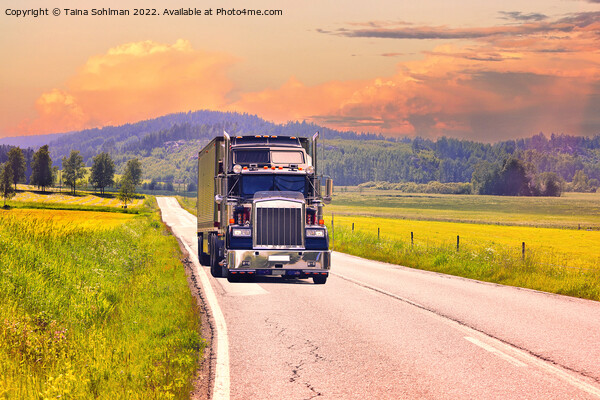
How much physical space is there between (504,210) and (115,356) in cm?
16768

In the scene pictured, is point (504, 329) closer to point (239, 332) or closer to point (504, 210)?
point (239, 332)

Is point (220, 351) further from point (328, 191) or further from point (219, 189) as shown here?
point (219, 189)

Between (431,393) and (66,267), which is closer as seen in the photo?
(431,393)

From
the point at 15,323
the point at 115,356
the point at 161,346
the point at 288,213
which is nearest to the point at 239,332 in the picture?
the point at 161,346

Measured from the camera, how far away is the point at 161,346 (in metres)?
8.25

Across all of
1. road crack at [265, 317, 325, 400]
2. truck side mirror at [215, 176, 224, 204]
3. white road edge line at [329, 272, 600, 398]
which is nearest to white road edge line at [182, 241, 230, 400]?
road crack at [265, 317, 325, 400]

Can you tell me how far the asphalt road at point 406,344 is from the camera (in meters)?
6.64

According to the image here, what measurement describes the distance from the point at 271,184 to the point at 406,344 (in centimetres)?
765

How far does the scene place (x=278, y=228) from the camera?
14.4 meters

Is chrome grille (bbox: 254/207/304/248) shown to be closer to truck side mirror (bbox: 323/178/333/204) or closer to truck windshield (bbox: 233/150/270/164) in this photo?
truck side mirror (bbox: 323/178/333/204)

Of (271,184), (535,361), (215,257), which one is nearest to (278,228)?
(271,184)

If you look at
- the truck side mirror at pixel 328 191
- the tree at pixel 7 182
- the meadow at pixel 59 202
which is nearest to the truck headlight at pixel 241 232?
the truck side mirror at pixel 328 191

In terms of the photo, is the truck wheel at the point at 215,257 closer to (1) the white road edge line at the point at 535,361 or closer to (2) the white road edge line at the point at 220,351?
(2) the white road edge line at the point at 220,351

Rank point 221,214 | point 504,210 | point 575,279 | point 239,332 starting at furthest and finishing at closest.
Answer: point 504,210
point 575,279
point 221,214
point 239,332
